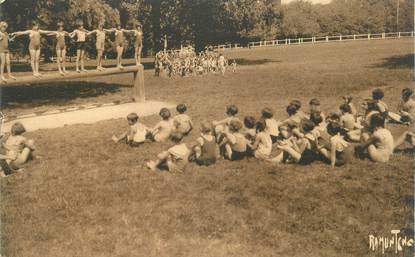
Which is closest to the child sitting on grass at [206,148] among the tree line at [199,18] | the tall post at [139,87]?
the tall post at [139,87]

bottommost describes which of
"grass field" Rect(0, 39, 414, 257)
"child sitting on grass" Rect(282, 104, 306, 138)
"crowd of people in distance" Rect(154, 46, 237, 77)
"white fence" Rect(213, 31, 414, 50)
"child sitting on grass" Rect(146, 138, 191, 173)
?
"grass field" Rect(0, 39, 414, 257)

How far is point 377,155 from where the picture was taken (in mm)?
8539

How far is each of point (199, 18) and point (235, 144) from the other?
29.5 meters

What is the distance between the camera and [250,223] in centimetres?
627

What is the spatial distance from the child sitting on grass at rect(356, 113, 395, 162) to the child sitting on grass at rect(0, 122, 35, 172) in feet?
20.2

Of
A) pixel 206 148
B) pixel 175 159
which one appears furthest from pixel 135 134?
pixel 206 148

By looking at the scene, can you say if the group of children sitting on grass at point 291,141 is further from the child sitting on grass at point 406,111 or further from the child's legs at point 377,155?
the child sitting on grass at point 406,111

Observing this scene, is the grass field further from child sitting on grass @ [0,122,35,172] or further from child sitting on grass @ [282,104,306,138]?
child sitting on grass @ [282,104,306,138]

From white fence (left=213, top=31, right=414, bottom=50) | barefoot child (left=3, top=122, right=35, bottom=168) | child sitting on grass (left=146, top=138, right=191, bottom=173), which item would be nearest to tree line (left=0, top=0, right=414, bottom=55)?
white fence (left=213, top=31, right=414, bottom=50)

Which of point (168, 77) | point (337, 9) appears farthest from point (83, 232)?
point (337, 9)

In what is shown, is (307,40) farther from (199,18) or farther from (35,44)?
(35,44)

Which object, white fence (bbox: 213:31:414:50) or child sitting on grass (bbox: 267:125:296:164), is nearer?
child sitting on grass (bbox: 267:125:296:164)

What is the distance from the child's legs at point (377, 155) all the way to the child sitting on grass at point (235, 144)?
222 cm

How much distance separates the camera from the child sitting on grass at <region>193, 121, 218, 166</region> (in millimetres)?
8414
